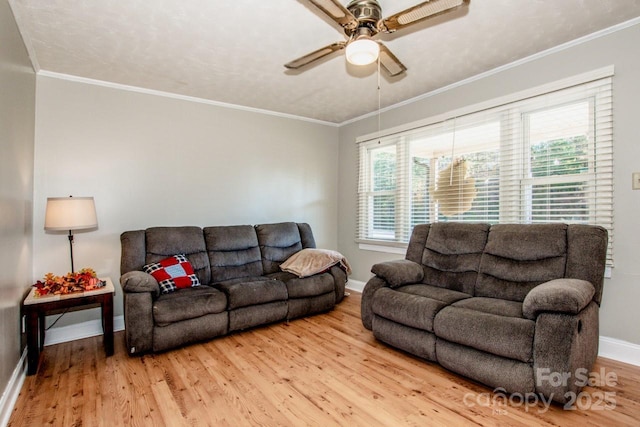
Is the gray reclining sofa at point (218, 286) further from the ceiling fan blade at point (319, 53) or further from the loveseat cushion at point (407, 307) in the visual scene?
the ceiling fan blade at point (319, 53)

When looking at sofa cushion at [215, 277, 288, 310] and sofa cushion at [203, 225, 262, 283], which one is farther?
sofa cushion at [203, 225, 262, 283]

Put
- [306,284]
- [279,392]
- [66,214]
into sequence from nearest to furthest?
[279,392]
[66,214]
[306,284]

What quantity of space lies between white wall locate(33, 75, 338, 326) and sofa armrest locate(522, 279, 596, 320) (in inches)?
125

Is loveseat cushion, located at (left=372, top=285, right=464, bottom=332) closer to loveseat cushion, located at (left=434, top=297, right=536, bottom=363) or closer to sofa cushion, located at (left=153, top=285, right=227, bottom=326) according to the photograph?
loveseat cushion, located at (left=434, top=297, right=536, bottom=363)

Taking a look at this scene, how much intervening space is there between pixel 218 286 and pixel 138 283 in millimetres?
757

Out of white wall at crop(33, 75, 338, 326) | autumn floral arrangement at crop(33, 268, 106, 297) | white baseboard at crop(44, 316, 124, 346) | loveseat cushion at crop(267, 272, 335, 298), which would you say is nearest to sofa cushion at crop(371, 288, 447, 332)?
loveseat cushion at crop(267, 272, 335, 298)

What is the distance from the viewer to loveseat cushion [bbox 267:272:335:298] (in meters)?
3.40

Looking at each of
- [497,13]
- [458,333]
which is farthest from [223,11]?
[458,333]

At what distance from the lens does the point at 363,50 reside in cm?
187

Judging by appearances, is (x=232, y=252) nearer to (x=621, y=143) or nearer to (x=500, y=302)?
(x=500, y=302)

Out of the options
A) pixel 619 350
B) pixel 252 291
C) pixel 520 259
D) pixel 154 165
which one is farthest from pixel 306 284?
pixel 619 350

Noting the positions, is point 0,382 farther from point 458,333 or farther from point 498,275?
point 498,275

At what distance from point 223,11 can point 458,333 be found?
8.85 ft

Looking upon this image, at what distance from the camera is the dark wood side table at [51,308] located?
230 centimetres
